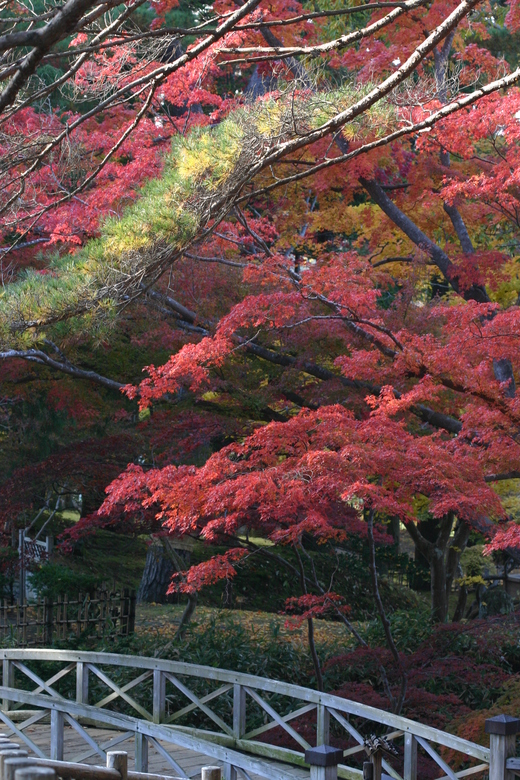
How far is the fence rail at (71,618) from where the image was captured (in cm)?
1020

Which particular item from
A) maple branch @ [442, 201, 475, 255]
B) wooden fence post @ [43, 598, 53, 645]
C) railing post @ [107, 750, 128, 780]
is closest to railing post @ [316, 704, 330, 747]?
railing post @ [107, 750, 128, 780]

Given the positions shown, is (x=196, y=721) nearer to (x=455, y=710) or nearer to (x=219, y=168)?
(x=455, y=710)

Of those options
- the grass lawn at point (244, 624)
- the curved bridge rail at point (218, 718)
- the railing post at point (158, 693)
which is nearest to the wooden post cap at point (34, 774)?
the curved bridge rail at point (218, 718)

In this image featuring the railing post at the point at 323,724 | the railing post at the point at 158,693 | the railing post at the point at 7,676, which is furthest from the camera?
the railing post at the point at 7,676

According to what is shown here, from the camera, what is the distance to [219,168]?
7566 mm

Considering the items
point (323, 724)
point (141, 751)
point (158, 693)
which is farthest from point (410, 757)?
point (158, 693)

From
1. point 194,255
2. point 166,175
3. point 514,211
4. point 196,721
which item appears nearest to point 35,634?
point 196,721

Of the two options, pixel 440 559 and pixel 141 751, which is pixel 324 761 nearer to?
pixel 141 751

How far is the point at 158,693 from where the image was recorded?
23.2 ft

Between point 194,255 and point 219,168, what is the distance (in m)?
3.21

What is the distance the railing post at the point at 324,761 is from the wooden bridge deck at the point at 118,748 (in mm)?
2452

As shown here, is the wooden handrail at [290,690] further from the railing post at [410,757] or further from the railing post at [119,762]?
the railing post at [119,762]

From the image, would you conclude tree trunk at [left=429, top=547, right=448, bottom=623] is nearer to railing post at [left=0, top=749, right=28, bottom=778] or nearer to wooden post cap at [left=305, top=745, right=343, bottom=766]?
wooden post cap at [left=305, top=745, right=343, bottom=766]

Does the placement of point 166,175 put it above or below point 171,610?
above
